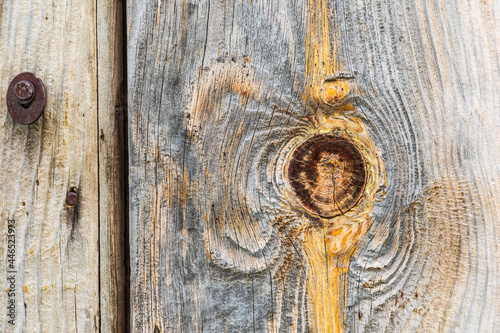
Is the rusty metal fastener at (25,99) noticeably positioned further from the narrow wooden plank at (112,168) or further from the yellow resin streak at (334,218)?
the yellow resin streak at (334,218)

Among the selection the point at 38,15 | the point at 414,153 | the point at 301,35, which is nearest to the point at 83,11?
the point at 38,15

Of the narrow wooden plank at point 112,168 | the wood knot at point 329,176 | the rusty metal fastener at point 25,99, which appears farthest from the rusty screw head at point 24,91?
the wood knot at point 329,176

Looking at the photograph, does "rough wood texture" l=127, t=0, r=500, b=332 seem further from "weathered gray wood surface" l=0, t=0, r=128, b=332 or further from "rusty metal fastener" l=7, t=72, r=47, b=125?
"rusty metal fastener" l=7, t=72, r=47, b=125

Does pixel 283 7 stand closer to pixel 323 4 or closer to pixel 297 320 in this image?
pixel 323 4

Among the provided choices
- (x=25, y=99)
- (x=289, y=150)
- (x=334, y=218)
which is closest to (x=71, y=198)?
(x=25, y=99)

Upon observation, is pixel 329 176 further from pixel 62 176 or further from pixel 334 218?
pixel 62 176

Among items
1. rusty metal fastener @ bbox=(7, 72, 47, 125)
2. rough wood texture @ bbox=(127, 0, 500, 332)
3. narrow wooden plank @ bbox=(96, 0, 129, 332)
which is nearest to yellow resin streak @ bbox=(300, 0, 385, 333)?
rough wood texture @ bbox=(127, 0, 500, 332)

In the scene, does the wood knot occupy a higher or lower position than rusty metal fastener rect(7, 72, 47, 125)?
lower
